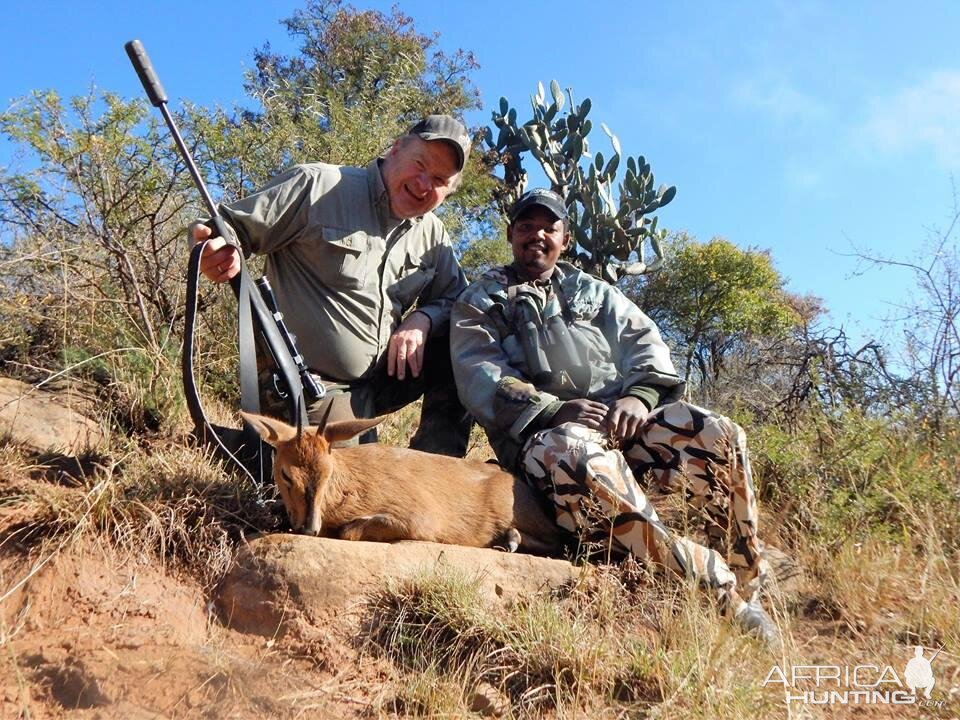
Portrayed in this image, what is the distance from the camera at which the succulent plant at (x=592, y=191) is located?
9.71m

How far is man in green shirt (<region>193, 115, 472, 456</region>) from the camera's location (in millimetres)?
4777

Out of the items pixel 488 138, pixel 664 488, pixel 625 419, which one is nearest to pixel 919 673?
pixel 664 488

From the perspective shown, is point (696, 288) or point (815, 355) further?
point (696, 288)

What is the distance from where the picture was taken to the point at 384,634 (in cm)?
321

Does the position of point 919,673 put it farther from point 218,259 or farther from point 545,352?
point 218,259

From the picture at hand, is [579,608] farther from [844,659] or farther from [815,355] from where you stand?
[815,355]

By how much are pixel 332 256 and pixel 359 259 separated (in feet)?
0.55

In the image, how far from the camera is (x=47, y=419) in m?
4.94

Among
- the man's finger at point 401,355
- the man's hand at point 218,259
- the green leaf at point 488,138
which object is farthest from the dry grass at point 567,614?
the green leaf at point 488,138

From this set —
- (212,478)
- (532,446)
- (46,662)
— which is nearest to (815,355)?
(532,446)

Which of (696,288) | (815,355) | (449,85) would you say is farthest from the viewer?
(696,288)

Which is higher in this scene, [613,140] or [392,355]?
[613,140]

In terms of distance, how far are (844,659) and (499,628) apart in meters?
1.68

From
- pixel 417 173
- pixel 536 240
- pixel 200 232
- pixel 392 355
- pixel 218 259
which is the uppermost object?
pixel 417 173
